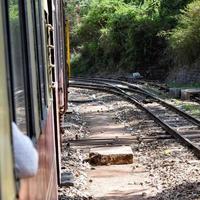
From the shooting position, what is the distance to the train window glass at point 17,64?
2439 mm

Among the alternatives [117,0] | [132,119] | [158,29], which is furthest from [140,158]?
[117,0]

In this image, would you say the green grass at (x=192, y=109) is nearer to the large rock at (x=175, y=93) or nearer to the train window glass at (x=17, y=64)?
the large rock at (x=175, y=93)

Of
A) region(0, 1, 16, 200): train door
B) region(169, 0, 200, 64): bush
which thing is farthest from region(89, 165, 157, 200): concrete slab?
region(169, 0, 200, 64): bush

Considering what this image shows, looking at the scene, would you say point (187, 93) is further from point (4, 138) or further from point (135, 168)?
point (4, 138)

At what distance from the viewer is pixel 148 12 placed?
3956 cm

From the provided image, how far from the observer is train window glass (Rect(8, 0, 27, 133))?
2439mm

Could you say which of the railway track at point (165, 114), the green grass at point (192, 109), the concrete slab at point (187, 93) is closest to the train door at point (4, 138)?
the railway track at point (165, 114)

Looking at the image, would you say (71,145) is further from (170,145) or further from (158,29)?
(158,29)

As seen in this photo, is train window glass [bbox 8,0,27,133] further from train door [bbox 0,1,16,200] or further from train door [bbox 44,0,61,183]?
train door [bbox 44,0,61,183]

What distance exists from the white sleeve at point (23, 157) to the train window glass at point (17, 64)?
0.77 feet

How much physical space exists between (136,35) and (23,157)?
36388 millimetres

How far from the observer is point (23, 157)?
2139mm

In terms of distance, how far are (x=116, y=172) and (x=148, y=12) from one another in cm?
3035

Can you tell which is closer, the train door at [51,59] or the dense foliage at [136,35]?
the train door at [51,59]
